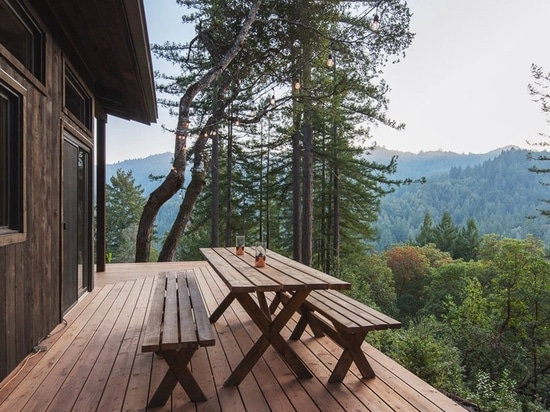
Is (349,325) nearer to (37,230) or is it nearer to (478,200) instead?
(37,230)

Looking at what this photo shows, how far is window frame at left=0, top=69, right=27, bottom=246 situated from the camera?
2268 mm

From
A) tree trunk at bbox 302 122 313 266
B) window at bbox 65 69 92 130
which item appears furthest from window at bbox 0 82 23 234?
tree trunk at bbox 302 122 313 266

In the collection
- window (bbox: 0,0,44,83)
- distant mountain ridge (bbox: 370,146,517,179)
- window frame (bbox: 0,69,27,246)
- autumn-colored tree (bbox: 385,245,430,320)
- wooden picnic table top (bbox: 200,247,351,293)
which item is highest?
distant mountain ridge (bbox: 370,146,517,179)

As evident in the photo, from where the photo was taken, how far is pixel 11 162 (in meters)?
2.31

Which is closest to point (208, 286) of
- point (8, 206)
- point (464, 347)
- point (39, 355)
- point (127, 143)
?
point (39, 355)

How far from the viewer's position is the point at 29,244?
2514 mm

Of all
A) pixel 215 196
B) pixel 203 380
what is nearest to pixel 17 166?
pixel 203 380

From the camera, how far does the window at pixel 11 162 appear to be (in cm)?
220

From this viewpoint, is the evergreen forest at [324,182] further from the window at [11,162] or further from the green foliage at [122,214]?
the window at [11,162]

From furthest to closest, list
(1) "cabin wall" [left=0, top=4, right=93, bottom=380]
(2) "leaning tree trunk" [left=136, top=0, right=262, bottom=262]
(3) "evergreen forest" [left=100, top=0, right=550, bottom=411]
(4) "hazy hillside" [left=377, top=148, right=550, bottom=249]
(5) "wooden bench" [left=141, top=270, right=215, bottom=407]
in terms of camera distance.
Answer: (4) "hazy hillside" [left=377, top=148, right=550, bottom=249] < (3) "evergreen forest" [left=100, top=0, right=550, bottom=411] < (2) "leaning tree trunk" [left=136, top=0, right=262, bottom=262] < (1) "cabin wall" [left=0, top=4, right=93, bottom=380] < (5) "wooden bench" [left=141, top=270, right=215, bottom=407]

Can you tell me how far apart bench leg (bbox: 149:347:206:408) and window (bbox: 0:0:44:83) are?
7.32 ft

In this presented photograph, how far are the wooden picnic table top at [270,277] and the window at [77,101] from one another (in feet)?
7.95

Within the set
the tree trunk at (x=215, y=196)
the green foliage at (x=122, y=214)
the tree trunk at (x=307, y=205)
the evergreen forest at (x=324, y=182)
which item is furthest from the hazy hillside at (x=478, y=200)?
the tree trunk at (x=307, y=205)

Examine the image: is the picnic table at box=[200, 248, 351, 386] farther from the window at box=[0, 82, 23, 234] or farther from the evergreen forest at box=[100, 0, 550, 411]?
the evergreen forest at box=[100, 0, 550, 411]
